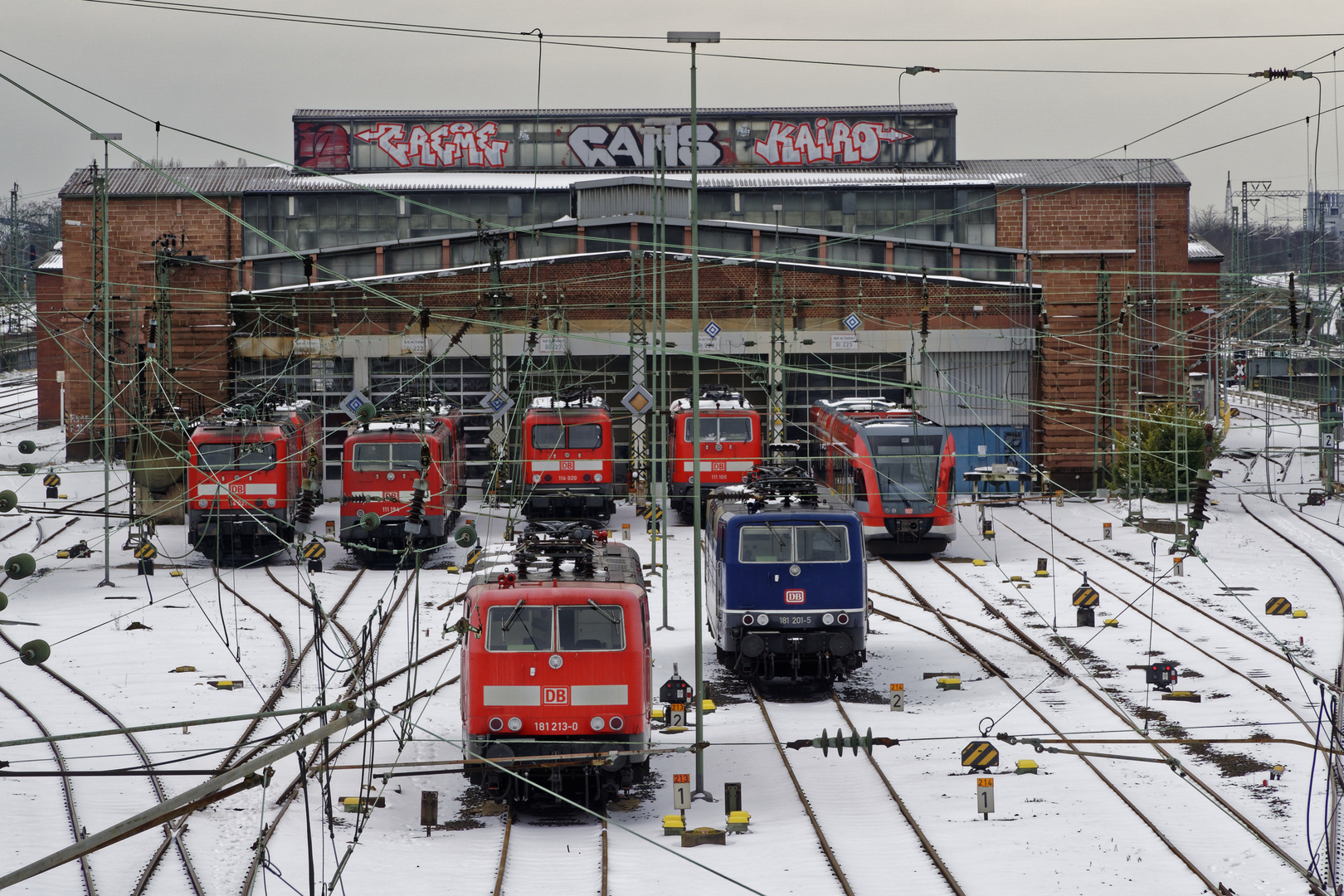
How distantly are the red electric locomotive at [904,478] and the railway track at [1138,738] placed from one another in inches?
140

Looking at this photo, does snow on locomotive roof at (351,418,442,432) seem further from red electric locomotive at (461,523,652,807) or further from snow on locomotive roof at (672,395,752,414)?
red electric locomotive at (461,523,652,807)

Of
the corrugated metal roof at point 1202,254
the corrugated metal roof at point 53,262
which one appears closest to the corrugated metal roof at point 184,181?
the corrugated metal roof at point 53,262

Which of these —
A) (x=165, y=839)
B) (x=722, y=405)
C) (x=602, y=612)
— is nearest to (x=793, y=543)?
(x=602, y=612)

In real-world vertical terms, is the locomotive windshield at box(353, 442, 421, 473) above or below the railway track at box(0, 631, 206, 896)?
above

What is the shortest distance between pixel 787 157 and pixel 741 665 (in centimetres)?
4020

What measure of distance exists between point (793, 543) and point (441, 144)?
42306 mm

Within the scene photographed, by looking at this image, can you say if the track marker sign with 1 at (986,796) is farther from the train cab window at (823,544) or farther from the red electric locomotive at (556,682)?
the train cab window at (823,544)

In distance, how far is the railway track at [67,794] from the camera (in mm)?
12547

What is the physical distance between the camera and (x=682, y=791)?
1429cm

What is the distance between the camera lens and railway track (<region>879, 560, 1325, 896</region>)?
12.3m

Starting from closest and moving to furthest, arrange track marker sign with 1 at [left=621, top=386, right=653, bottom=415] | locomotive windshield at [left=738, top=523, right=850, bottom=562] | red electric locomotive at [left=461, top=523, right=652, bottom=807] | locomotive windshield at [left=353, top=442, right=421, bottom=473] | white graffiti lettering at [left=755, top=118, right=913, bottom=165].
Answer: red electric locomotive at [left=461, top=523, right=652, bottom=807] → locomotive windshield at [left=738, top=523, right=850, bottom=562] → track marker sign with 1 at [left=621, top=386, right=653, bottom=415] → locomotive windshield at [left=353, top=442, right=421, bottom=473] → white graffiti lettering at [left=755, top=118, right=913, bottom=165]

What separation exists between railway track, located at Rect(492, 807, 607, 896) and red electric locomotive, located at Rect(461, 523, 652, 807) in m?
0.46

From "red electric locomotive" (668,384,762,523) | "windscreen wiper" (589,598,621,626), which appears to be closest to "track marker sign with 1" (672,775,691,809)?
"windscreen wiper" (589,598,621,626)

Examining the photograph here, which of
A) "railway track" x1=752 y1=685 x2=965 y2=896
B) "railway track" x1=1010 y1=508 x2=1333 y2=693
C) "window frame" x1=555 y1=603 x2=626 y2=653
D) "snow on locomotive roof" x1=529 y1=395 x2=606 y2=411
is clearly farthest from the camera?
"snow on locomotive roof" x1=529 y1=395 x2=606 y2=411
